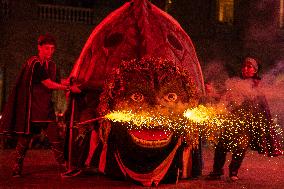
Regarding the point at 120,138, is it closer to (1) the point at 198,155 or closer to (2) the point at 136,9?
(1) the point at 198,155

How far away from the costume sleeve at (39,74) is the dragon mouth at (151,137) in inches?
58.5

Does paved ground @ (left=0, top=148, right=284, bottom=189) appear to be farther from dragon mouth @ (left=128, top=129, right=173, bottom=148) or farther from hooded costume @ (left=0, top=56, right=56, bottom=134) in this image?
hooded costume @ (left=0, top=56, right=56, bottom=134)

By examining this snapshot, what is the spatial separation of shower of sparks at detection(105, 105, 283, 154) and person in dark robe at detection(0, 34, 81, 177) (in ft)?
3.20

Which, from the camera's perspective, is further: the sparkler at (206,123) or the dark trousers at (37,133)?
the dark trousers at (37,133)

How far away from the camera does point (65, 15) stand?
66.0ft

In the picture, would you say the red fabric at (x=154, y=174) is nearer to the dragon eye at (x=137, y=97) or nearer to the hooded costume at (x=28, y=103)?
the dragon eye at (x=137, y=97)

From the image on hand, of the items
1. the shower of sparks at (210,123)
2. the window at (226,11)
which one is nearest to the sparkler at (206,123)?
the shower of sparks at (210,123)

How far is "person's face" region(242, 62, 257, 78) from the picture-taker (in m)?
7.73

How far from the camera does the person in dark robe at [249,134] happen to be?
748 cm

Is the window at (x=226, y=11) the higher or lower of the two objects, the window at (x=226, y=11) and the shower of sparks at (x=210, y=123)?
the higher

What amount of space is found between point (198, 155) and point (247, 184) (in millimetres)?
771

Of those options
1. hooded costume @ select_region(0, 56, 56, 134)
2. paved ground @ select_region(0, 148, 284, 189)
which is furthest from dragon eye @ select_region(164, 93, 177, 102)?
hooded costume @ select_region(0, 56, 56, 134)

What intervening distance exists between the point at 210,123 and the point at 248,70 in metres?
1.09

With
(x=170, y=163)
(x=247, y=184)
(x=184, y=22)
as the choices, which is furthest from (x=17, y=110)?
(x=184, y=22)
